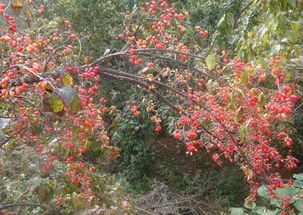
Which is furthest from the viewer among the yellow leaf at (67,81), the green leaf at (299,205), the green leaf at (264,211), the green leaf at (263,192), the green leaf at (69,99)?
the green leaf at (263,192)

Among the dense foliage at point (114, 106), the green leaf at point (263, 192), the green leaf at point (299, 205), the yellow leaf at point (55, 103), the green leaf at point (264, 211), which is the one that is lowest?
the green leaf at point (264, 211)

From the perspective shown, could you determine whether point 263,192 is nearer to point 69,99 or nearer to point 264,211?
point 264,211

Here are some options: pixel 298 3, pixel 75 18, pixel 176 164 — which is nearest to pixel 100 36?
pixel 75 18

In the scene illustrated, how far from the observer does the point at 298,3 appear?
3.37m

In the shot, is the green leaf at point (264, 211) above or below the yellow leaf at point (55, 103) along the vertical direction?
below

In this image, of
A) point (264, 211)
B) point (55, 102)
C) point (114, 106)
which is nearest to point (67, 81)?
point (55, 102)

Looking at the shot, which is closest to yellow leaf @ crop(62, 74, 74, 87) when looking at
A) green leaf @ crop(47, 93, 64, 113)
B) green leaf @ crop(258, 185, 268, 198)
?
green leaf @ crop(47, 93, 64, 113)

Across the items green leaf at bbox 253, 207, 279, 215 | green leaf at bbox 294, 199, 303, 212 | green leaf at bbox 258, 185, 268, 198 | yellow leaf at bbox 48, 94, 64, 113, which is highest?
yellow leaf at bbox 48, 94, 64, 113

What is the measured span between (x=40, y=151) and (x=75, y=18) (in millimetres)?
4744

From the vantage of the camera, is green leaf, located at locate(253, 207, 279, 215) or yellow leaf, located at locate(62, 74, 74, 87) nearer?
yellow leaf, located at locate(62, 74, 74, 87)

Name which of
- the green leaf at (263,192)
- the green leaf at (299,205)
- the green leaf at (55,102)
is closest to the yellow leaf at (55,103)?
the green leaf at (55,102)

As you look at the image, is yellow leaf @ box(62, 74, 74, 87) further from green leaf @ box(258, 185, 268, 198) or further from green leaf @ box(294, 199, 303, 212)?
green leaf @ box(258, 185, 268, 198)

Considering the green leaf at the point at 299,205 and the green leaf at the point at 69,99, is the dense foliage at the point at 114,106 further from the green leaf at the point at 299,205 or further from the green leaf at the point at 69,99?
the green leaf at the point at 299,205

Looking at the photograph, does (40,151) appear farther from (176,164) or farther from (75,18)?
(176,164)
